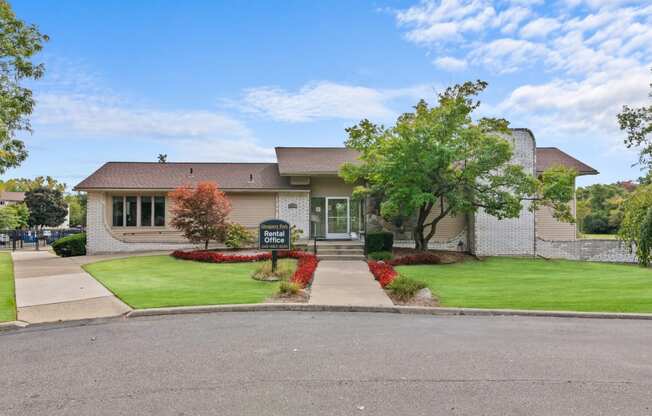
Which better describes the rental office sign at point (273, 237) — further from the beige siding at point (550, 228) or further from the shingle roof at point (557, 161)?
the shingle roof at point (557, 161)

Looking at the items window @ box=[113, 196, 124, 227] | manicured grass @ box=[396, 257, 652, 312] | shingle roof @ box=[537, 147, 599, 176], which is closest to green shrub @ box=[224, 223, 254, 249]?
window @ box=[113, 196, 124, 227]

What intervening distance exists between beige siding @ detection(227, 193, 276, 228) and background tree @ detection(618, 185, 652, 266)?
50.6 feet

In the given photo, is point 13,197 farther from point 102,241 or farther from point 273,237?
point 273,237

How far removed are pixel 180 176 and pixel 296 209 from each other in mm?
6609

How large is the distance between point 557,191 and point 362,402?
16.1m

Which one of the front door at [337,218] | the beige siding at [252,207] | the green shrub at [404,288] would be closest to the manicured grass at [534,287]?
the green shrub at [404,288]

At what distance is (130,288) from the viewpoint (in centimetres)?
1072

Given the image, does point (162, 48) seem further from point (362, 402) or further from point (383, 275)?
point (362, 402)

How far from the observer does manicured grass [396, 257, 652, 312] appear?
905cm

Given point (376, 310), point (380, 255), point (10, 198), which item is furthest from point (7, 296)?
point (10, 198)

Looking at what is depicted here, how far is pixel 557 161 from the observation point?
24.2 metres

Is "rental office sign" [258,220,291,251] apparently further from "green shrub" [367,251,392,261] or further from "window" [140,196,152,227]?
"window" [140,196,152,227]

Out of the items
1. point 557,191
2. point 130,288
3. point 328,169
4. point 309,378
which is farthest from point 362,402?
point 328,169

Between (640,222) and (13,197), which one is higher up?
(13,197)
